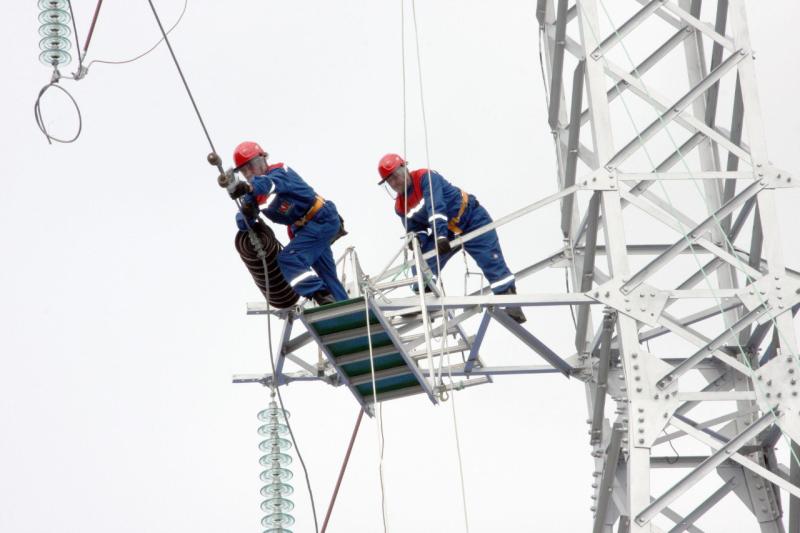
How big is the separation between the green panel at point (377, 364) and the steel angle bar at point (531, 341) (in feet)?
3.33

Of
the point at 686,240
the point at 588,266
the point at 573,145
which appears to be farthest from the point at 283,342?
the point at 686,240

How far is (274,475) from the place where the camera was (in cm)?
1591

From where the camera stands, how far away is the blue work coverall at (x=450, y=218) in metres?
17.9

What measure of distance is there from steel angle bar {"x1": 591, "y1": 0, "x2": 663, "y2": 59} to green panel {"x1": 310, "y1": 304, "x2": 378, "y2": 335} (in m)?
3.23

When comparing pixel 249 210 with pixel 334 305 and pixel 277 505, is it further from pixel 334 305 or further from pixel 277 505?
pixel 277 505

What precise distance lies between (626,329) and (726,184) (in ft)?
8.55

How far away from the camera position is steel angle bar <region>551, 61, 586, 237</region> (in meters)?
16.7

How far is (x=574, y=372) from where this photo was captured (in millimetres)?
18141

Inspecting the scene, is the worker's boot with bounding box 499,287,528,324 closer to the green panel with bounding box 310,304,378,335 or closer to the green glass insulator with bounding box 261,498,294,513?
the green panel with bounding box 310,304,378,335

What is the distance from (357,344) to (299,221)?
1476 millimetres

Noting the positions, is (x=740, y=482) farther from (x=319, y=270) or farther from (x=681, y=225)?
(x=319, y=270)

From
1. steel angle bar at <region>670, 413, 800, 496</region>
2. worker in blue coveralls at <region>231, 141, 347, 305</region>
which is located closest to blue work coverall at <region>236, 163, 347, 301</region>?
worker in blue coveralls at <region>231, 141, 347, 305</region>

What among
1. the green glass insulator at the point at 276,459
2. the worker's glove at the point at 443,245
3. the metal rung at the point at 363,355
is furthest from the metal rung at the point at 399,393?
the green glass insulator at the point at 276,459

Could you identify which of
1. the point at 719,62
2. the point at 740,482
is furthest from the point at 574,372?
the point at 719,62
